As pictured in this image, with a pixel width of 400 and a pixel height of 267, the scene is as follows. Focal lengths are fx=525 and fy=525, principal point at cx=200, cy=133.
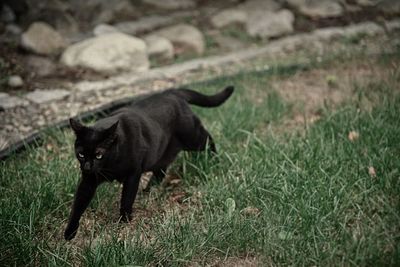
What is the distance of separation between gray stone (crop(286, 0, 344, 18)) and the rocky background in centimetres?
1

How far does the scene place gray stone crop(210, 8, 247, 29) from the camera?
6.97 metres

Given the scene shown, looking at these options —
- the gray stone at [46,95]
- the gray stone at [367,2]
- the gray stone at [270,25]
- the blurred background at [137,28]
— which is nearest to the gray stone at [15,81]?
the blurred background at [137,28]

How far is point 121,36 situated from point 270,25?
2023 mm

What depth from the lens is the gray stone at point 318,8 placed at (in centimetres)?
723

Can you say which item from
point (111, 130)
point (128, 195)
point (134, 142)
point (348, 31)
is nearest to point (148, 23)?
point (348, 31)

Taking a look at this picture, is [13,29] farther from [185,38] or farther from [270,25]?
[270,25]

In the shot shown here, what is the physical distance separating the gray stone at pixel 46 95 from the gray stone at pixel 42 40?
807 millimetres

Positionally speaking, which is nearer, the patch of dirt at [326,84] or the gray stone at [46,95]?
the patch of dirt at [326,84]

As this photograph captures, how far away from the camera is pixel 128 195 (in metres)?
3.07

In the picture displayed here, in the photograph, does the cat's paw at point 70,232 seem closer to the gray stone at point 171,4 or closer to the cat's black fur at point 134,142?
the cat's black fur at point 134,142

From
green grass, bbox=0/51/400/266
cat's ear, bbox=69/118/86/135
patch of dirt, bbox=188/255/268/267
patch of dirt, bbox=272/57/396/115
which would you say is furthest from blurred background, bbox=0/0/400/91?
patch of dirt, bbox=188/255/268/267

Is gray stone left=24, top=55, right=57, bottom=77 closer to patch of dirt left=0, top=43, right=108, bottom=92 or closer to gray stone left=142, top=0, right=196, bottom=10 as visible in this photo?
patch of dirt left=0, top=43, right=108, bottom=92

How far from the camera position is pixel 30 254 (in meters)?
2.66

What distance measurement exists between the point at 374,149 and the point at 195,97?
1281mm
